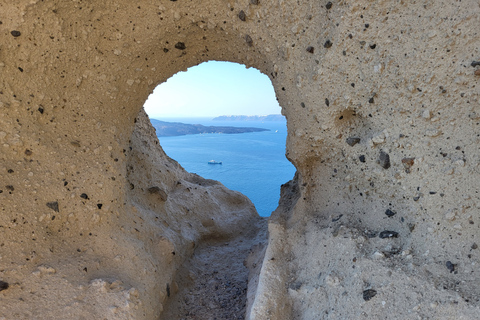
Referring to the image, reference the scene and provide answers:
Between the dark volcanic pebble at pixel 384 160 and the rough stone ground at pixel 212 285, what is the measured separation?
127 centimetres

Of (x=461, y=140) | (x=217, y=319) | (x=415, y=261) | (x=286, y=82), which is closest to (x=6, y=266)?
(x=217, y=319)

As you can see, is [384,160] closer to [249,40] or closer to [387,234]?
[387,234]

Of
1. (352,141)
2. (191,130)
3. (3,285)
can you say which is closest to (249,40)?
(352,141)

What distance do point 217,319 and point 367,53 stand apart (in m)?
1.83

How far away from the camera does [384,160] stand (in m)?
1.55

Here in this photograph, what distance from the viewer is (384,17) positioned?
58.3 inches

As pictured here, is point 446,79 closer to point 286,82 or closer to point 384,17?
point 384,17

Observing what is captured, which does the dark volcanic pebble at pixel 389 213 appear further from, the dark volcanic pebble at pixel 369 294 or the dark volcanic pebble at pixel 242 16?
the dark volcanic pebble at pixel 242 16

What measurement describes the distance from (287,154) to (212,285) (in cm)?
116

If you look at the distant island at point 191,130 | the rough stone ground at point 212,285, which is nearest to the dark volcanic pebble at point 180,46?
the rough stone ground at point 212,285

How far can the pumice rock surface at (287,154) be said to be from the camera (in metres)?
1.31

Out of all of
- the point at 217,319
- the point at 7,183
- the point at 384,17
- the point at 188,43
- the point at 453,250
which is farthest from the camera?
the point at 188,43

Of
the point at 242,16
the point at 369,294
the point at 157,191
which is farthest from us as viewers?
the point at 157,191

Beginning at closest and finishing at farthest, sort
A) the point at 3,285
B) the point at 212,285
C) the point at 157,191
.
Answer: the point at 3,285 → the point at 212,285 → the point at 157,191
